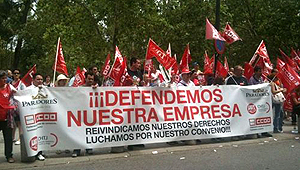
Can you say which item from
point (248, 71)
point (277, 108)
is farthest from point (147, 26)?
point (277, 108)

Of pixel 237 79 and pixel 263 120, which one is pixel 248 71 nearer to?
pixel 237 79

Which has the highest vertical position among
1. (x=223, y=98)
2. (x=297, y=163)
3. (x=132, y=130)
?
(x=223, y=98)

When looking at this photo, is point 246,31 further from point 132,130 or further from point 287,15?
point 132,130

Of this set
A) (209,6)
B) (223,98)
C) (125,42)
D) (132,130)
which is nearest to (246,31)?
(209,6)

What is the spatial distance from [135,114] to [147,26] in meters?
8.81

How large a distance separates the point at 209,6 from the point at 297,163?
42.3 ft

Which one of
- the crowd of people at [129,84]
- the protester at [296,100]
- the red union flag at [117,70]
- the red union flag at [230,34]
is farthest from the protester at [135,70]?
the protester at [296,100]

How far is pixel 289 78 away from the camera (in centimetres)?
904

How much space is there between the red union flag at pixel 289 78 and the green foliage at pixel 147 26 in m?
7.74

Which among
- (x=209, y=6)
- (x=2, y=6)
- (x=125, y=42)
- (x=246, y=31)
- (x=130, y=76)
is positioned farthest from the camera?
(x=2, y=6)

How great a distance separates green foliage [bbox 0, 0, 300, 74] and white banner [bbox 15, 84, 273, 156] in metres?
7.87

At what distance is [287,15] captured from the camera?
22250mm

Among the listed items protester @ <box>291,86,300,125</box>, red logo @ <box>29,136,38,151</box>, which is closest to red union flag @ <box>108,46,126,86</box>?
red logo @ <box>29,136,38,151</box>

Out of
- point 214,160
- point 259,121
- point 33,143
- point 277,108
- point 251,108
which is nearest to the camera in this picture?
point 33,143
